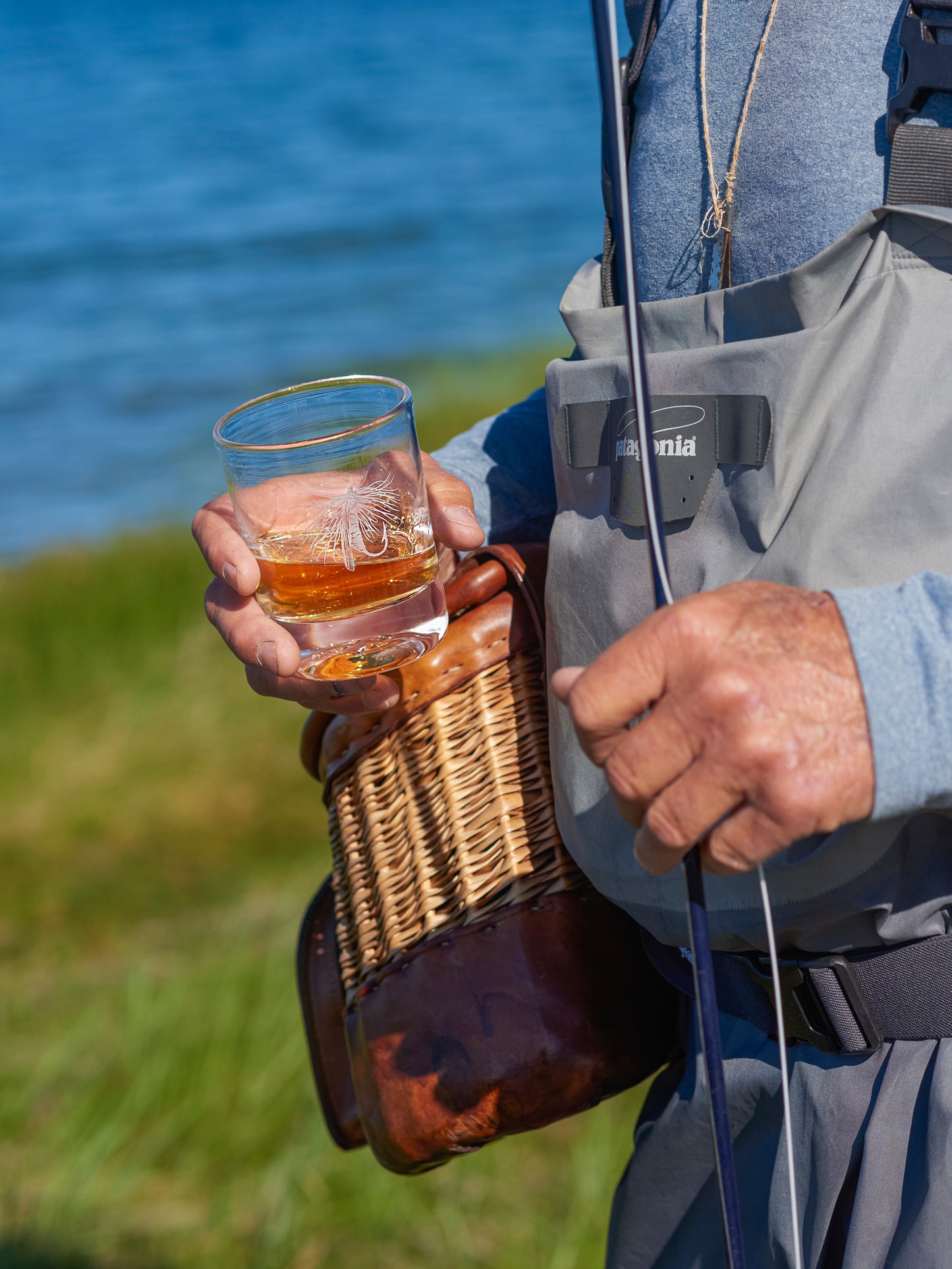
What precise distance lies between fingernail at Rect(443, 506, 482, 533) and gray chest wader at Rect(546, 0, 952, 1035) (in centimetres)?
17

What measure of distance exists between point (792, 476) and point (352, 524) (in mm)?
429

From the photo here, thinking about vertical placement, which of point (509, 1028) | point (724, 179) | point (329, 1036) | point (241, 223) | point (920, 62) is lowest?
point (241, 223)

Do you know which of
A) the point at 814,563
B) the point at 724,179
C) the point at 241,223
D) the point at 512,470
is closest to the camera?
the point at 814,563

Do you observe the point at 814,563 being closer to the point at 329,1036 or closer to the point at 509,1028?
the point at 509,1028

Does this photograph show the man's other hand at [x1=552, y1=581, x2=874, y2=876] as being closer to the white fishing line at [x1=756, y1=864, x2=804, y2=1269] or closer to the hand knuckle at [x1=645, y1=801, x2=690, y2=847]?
the hand knuckle at [x1=645, y1=801, x2=690, y2=847]

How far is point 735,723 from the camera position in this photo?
0.84 m

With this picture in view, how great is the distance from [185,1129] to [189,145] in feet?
79.4

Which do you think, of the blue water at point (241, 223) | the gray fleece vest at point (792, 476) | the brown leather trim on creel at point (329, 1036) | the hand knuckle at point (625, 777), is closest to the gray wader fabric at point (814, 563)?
the gray fleece vest at point (792, 476)

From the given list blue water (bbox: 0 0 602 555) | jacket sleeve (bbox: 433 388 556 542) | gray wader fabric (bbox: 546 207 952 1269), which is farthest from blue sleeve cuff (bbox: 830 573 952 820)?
blue water (bbox: 0 0 602 555)

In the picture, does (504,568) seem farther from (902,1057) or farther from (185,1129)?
(185,1129)

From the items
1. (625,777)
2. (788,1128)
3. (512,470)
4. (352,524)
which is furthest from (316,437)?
(788,1128)

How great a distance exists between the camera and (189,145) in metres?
24.0

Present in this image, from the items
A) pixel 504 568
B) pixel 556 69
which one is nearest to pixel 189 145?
pixel 556 69

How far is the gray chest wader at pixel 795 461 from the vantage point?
1000 mm
